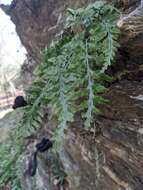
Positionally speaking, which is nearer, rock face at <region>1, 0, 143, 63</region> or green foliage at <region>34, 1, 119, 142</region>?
green foliage at <region>34, 1, 119, 142</region>

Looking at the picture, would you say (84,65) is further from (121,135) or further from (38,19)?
(38,19)

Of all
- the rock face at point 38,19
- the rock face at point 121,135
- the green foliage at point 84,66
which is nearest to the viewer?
the green foliage at point 84,66

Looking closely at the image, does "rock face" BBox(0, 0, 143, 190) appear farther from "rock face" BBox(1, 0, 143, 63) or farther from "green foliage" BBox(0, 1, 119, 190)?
"rock face" BBox(1, 0, 143, 63)

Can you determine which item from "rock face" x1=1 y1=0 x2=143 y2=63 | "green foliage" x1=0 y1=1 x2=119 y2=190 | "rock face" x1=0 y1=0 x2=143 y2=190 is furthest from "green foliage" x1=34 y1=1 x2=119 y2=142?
"rock face" x1=1 y1=0 x2=143 y2=63

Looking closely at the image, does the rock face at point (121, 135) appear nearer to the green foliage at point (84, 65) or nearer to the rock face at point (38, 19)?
the green foliage at point (84, 65)

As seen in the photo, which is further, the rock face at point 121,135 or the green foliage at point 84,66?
the rock face at point 121,135

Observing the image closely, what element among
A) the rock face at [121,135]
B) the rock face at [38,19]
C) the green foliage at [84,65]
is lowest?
the rock face at [121,135]

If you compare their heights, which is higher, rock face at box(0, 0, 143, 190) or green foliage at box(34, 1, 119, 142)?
green foliage at box(34, 1, 119, 142)

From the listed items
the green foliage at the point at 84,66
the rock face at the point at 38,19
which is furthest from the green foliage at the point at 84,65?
the rock face at the point at 38,19

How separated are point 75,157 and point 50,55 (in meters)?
0.92

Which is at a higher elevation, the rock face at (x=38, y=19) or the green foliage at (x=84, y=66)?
the rock face at (x=38, y=19)

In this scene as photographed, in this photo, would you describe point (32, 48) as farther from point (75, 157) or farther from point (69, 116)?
point (69, 116)

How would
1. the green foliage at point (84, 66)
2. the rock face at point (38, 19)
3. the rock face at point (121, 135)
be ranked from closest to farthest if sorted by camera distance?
the green foliage at point (84, 66)
the rock face at point (121, 135)
the rock face at point (38, 19)

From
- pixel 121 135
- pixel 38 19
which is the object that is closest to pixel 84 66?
pixel 121 135
